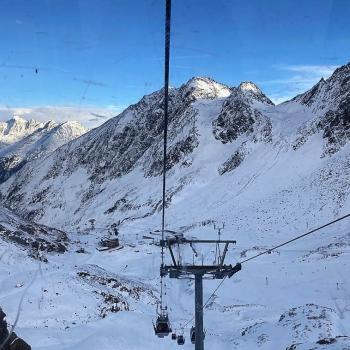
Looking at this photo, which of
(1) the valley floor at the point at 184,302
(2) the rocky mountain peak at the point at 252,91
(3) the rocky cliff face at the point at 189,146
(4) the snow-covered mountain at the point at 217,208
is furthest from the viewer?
(2) the rocky mountain peak at the point at 252,91

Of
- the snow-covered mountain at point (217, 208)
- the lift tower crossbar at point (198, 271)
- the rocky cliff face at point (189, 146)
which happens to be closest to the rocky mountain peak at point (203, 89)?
the rocky cliff face at point (189, 146)

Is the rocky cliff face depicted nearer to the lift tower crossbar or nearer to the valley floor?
the valley floor

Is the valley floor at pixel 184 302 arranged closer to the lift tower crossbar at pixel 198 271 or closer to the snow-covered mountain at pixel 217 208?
the snow-covered mountain at pixel 217 208

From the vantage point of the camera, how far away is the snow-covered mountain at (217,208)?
30.0 m

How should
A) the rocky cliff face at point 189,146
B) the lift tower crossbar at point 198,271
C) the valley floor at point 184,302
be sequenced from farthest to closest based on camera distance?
the rocky cliff face at point 189,146 < the valley floor at point 184,302 < the lift tower crossbar at point 198,271

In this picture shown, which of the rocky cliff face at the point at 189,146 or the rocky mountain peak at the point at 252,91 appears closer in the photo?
the rocky cliff face at the point at 189,146

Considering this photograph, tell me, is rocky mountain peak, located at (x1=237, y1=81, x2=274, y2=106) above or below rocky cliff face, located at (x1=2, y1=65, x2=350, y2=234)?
above

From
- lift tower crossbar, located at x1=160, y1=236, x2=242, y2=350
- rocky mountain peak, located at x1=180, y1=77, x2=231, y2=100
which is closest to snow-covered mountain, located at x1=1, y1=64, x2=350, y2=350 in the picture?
rocky mountain peak, located at x1=180, y1=77, x2=231, y2=100

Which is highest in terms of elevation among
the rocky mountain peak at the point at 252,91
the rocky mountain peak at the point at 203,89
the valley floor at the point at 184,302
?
the rocky mountain peak at the point at 203,89

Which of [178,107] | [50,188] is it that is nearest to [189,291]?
[178,107]

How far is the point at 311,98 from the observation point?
398ft

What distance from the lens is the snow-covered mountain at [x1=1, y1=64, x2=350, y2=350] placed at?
1181 inches

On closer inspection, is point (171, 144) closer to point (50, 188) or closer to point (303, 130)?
point (303, 130)

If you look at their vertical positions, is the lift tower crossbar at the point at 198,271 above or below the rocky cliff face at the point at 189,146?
below
